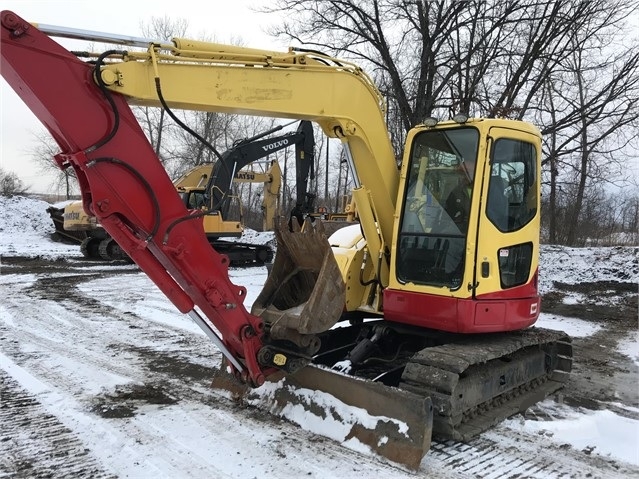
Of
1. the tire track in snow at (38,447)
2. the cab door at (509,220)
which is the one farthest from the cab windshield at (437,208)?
the tire track in snow at (38,447)

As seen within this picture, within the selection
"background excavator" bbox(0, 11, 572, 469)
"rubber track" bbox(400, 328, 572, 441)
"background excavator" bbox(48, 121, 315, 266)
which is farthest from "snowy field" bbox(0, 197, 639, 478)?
"background excavator" bbox(48, 121, 315, 266)

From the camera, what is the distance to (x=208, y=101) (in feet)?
11.5

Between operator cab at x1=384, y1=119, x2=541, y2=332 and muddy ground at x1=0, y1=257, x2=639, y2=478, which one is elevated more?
operator cab at x1=384, y1=119, x2=541, y2=332

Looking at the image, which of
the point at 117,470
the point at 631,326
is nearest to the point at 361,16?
the point at 631,326

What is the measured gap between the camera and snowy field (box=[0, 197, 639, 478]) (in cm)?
341

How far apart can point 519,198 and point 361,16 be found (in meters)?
10.8

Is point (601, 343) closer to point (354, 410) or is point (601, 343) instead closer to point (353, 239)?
point (353, 239)

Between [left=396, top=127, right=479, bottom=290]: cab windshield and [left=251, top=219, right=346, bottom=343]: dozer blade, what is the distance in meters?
0.85

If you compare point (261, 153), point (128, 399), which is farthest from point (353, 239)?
point (261, 153)

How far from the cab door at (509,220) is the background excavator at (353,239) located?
16mm

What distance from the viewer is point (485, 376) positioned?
13.6 feet

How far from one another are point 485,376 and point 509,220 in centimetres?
130

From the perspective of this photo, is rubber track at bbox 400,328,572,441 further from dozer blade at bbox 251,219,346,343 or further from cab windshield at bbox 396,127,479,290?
dozer blade at bbox 251,219,346,343

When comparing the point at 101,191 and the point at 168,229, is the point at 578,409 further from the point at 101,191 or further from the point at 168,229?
the point at 101,191
